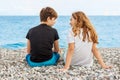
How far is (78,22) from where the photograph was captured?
6.99 meters

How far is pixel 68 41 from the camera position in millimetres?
6926

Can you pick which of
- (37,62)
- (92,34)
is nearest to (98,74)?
(92,34)

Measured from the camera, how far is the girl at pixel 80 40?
6.90 m

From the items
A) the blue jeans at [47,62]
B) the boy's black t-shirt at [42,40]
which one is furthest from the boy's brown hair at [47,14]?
the blue jeans at [47,62]

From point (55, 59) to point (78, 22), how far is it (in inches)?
33.3

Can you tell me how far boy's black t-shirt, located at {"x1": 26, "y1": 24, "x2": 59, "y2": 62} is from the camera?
7066mm

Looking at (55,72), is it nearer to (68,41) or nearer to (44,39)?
(68,41)

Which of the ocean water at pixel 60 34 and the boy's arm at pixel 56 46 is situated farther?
the ocean water at pixel 60 34

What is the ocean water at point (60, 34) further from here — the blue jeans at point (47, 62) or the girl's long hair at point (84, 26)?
the girl's long hair at point (84, 26)

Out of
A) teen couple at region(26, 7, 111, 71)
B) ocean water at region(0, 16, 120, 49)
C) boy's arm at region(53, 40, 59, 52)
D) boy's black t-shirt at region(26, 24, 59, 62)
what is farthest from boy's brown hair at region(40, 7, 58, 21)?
ocean water at region(0, 16, 120, 49)

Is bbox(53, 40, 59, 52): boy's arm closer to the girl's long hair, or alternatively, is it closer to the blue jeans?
the blue jeans

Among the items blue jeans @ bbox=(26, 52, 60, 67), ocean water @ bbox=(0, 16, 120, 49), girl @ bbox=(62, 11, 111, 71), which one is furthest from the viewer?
ocean water @ bbox=(0, 16, 120, 49)

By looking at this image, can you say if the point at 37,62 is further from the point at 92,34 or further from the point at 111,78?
the point at 111,78

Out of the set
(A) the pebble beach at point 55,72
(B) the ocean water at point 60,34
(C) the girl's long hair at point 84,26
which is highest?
(C) the girl's long hair at point 84,26
